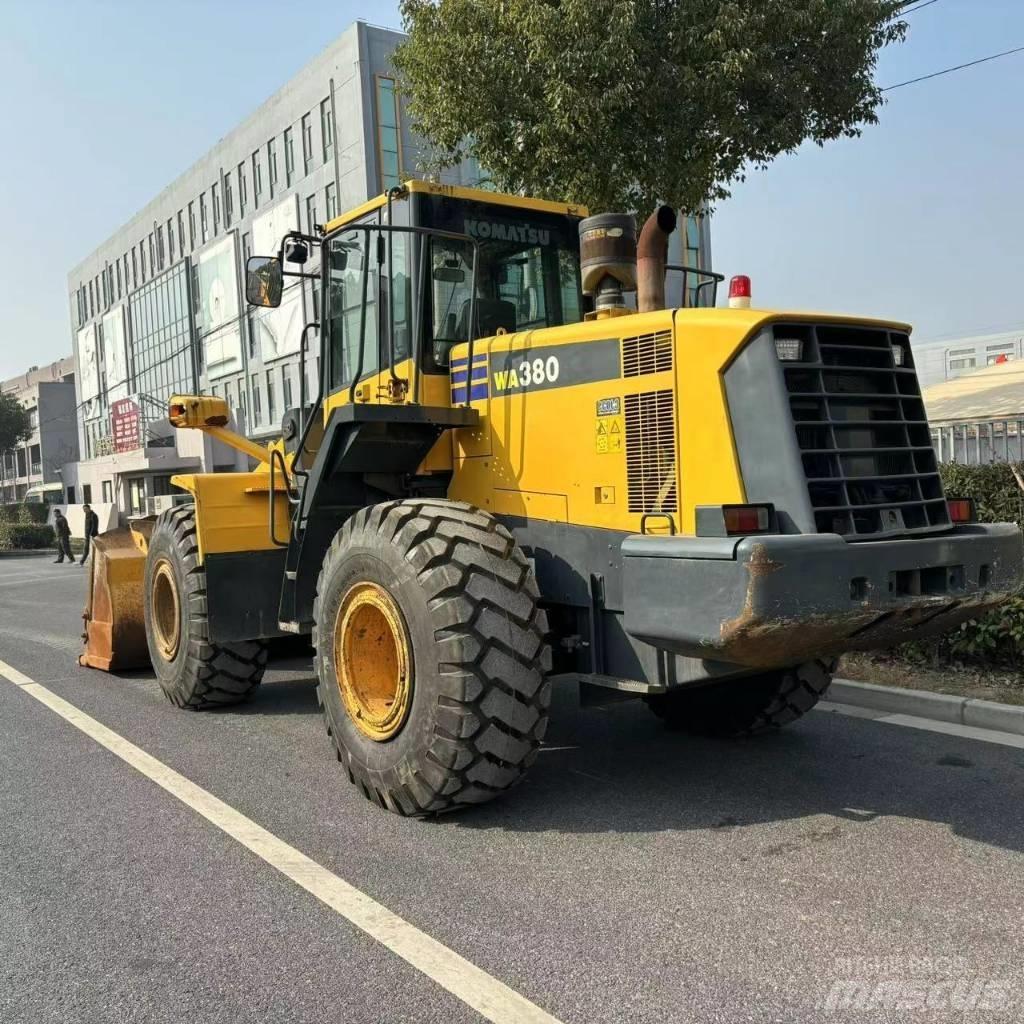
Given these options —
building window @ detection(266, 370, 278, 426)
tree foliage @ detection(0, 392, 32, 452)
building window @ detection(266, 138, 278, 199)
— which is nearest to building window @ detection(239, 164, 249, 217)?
building window @ detection(266, 138, 278, 199)

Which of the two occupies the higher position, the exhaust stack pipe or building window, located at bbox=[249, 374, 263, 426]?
building window, located at bbox=[249, 374, 263, 426]

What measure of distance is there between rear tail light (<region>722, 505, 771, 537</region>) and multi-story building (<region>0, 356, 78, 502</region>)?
250ft

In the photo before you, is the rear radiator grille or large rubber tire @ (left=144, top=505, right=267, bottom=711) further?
large rubber tire @ (left=144, top=505, right=267, bottom=711)

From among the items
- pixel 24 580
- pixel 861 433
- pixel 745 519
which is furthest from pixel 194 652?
pixel 24 580

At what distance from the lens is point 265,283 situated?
5465 millimetres

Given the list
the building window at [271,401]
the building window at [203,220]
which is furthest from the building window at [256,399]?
the building window at [203,220]

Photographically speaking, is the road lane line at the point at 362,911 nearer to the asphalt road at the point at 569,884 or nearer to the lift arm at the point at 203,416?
the asphalt road at the point at 569,884

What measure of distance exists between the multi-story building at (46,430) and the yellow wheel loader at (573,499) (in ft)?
243

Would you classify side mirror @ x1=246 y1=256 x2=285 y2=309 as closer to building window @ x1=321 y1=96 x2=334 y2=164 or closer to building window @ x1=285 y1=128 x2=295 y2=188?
building window @ x1=321 y1=96 x2=334 y2=164

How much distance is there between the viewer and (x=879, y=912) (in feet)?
10.5

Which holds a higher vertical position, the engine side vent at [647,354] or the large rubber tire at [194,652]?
the engine side vent at [647,354]

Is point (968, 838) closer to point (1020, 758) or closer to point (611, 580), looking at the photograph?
point (1020, 758)

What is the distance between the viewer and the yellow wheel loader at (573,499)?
3592 mm

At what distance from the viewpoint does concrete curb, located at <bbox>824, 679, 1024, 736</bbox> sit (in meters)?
5.39
